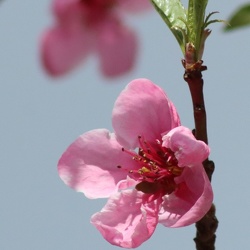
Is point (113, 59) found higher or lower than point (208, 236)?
higher

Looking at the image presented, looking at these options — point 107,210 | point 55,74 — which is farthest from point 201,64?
point 107,210

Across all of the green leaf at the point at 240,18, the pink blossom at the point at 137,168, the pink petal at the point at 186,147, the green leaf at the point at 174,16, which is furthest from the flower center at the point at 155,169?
the green leaf at the point at 240,18

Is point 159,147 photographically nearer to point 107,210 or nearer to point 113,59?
point 107,210

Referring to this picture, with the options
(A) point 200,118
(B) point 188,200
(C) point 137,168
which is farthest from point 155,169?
(A) point 200,118

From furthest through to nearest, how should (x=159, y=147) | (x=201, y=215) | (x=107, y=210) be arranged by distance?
(x=159, y=147)
(x=107, y=210)
(x=201, y=215)

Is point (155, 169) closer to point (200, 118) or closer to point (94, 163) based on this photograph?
point (94, 163)
